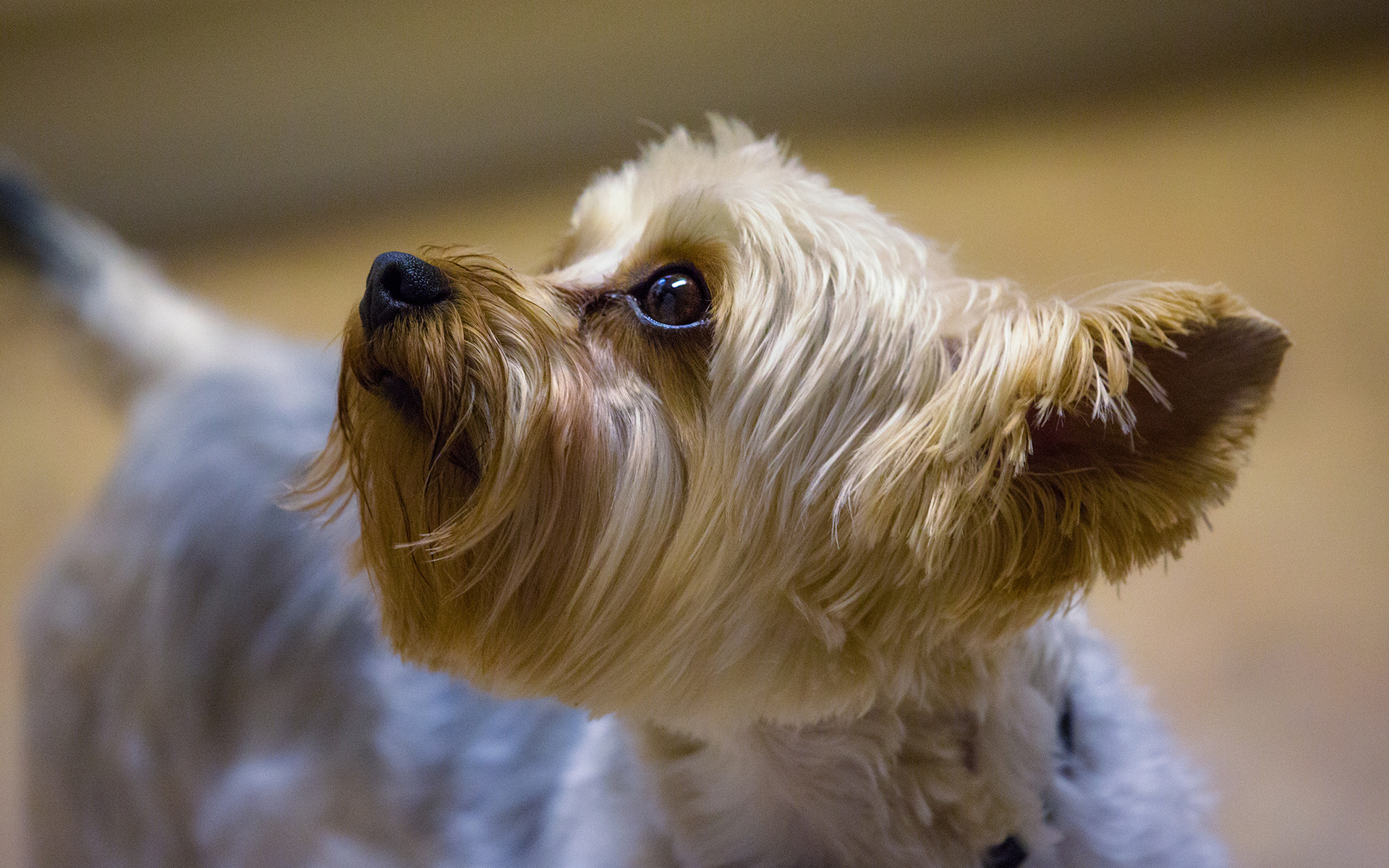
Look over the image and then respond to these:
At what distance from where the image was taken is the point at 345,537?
1.15 meters

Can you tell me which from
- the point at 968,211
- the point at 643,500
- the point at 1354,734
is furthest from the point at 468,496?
the point at 968,211

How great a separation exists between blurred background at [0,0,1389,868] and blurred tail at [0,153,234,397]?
18.2 inches

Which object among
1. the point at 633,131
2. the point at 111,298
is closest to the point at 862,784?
the point at 111,298

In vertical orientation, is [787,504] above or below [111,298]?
below

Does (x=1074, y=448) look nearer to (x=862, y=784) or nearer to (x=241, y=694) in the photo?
(x=862, y=784)

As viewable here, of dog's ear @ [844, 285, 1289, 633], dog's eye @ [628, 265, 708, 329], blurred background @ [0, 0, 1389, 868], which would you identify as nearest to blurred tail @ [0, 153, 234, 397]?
blurred background @ [0, 0, 1389, 868]

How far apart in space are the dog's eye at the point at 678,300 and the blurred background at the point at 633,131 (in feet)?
4.56

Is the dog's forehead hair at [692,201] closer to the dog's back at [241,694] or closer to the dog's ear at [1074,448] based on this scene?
the dog's ear at [1074,448]

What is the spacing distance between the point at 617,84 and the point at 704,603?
6.33 feet

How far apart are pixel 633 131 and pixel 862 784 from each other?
6.30 ft

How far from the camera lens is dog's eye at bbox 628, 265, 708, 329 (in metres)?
0.82

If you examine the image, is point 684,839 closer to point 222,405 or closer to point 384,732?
point 384,732

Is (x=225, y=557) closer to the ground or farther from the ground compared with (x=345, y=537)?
farther from the ground

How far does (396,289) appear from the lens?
30.2 inches
